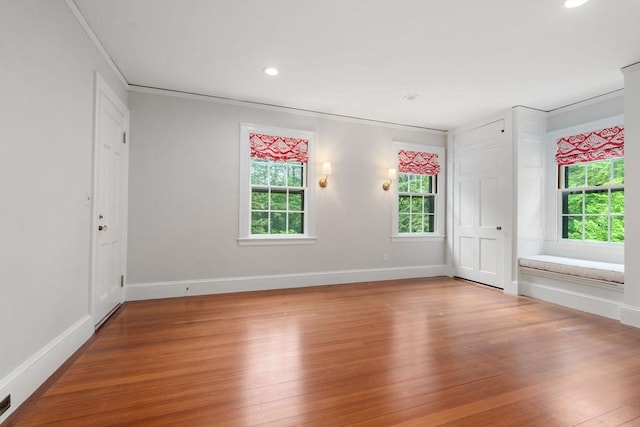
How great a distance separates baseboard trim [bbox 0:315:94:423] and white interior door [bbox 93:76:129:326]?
0.37m

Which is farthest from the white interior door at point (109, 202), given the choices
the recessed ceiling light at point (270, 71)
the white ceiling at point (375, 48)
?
the recessed ceiling light at point (270, 71)

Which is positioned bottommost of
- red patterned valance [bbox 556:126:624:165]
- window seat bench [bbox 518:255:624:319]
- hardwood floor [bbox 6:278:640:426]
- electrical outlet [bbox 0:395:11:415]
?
hardwood floor [bbox 6:278:640:426]

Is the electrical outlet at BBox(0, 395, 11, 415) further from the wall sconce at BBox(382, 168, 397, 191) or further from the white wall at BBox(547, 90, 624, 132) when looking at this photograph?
the white wall at BBox(547, 90, 624, 132)

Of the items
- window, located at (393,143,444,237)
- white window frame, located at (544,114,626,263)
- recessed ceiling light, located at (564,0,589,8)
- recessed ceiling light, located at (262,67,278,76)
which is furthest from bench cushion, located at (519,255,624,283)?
recessed ceiling light, located at (262,67,278,76)

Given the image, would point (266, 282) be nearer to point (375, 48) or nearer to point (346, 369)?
point (346, 369)

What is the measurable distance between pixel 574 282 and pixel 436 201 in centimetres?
234

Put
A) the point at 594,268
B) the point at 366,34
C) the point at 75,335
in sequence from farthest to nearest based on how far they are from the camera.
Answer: the point at 594,268 → the point at 366,34 → the point at 75,335

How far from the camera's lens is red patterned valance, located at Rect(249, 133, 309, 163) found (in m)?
4.34

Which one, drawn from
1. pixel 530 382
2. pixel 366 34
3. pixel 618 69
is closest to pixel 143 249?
pixel 366 34

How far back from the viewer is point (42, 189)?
195cm

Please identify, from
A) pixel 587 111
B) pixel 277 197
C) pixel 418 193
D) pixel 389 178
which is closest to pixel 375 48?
pixel 277 197

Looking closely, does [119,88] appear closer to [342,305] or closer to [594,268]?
[342,305]

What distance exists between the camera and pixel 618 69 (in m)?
3.24

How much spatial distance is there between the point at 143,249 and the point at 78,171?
62.8 inches
